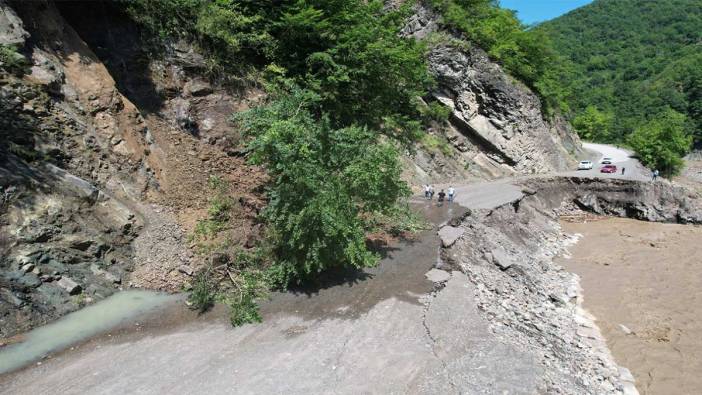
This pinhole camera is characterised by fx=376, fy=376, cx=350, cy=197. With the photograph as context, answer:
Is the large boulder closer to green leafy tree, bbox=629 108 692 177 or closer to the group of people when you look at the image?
the group of people

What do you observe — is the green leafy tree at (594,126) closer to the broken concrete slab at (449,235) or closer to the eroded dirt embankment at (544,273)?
the eroded dirt embankment at (544,273)

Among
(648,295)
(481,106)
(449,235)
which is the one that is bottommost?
(648,295)

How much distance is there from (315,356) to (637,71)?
379ft

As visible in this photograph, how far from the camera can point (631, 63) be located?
316 ft

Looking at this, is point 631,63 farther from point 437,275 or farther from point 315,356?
point 315,356

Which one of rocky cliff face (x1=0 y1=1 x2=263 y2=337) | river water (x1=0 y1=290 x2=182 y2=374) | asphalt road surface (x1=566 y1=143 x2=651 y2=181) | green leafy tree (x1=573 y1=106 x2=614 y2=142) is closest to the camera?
river water (x1=0 y1=290 x2=182 y2=374)

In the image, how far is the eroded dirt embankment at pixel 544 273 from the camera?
8.80 meters

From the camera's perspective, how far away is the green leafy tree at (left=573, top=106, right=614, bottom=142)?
224 feet

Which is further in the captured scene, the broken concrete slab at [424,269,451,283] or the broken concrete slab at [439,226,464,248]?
the broken concrete slab at [439,226,464,248]

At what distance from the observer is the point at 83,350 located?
821 centimetres

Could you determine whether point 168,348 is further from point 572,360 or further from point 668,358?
point 668,358

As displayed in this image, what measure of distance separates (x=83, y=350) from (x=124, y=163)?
630cm

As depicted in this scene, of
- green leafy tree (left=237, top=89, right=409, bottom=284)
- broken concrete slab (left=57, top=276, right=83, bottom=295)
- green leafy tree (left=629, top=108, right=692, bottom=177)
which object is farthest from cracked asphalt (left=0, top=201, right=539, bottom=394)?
green leafy tree (left=629, top=108, right=692, bottom=177)

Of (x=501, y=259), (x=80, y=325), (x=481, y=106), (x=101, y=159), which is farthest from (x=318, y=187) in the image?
(x=481, y=106)
